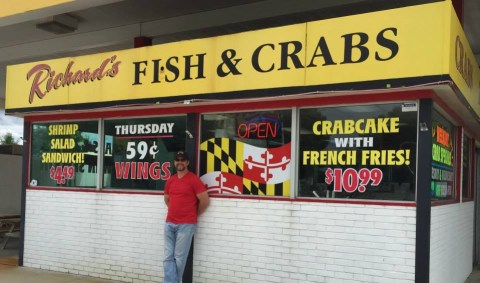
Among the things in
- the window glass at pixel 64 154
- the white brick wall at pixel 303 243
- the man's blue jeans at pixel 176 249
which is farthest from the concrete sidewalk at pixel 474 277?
the window glass at pixel 64 154

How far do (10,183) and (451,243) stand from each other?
11.9m

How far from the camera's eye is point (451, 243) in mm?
6574

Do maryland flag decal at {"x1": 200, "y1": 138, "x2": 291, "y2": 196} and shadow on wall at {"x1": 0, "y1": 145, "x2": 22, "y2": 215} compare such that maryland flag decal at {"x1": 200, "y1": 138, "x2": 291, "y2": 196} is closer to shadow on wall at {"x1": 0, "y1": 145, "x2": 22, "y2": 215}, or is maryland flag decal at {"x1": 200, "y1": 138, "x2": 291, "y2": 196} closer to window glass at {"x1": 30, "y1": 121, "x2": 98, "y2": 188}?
window glass at {"x1": 30, "y1": 121, "x2": 98, "y2": 188}

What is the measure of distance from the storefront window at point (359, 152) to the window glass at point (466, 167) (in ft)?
9.69

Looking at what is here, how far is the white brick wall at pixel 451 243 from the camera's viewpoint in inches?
220

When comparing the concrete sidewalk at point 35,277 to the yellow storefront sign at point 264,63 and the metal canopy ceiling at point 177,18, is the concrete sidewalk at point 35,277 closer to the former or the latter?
the yellow storefront sign at point 264,63

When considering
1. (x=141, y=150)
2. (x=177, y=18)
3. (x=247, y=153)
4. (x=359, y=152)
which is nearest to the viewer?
(x=359, y=152)

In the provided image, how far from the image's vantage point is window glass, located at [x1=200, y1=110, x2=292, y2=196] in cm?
619

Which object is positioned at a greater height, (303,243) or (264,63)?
(264,63)

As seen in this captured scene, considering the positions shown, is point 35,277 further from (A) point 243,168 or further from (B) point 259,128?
(B) point 259,128

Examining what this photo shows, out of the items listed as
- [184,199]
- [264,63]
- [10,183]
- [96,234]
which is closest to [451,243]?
[264,63]

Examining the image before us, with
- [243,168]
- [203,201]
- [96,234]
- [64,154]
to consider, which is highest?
[64,154]

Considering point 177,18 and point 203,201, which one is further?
point 177,18

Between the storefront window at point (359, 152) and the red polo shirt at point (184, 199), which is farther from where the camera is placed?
the red polo shirt at point (184, 199)
